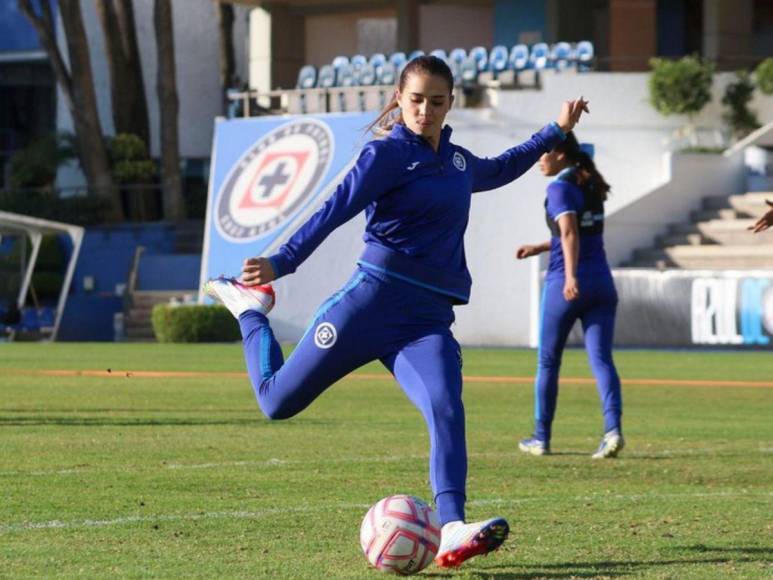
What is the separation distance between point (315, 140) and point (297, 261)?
103 feet

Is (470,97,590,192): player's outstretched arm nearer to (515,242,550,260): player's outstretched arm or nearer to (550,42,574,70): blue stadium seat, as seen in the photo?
(515,242,550,260): player's outstretched arm

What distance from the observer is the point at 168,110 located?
4759 centimetres

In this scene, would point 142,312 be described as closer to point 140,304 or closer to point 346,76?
point 140,304

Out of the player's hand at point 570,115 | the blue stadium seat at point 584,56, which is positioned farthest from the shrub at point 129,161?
the player's hand at point 570,115

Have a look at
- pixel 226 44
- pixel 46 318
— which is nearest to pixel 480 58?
pixel 46 318

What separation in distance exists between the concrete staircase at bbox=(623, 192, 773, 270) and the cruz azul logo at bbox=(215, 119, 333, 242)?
21.6ft

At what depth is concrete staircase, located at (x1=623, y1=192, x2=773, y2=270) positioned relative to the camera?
35500 mm

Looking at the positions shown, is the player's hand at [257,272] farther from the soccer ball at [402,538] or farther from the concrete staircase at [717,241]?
the concrete staircase at [717,241]

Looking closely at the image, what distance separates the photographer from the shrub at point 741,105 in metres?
40.1

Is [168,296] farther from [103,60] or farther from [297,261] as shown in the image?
[297,261]

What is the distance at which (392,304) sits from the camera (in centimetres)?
744

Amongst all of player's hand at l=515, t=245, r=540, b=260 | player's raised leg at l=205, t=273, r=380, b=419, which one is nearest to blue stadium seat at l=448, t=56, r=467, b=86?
player's hand at l=515, t=245, r=540, b=260

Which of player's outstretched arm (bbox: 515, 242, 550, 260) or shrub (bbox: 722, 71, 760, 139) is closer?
player's outstretched arm (bbox: 515, 242, 550, 260)

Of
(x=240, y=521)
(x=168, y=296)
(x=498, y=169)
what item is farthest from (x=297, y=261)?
(x=168, y=296)
